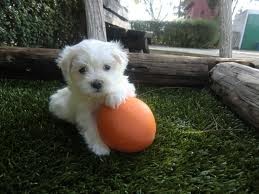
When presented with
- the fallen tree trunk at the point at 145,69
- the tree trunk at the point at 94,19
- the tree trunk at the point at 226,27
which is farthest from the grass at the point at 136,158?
the tree trunk at the point at 226,27

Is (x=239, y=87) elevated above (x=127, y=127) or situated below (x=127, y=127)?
below

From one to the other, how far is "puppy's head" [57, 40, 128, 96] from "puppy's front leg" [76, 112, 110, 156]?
0.77 ft

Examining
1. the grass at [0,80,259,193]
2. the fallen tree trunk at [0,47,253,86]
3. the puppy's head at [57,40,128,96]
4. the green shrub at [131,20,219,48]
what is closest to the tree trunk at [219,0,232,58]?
the fallen tree trunk at [0,47,253,86]

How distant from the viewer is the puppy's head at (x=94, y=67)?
7.43 feet

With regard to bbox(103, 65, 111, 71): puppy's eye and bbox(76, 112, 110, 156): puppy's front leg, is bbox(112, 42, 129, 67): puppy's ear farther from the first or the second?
bbox(76, 112, 110, 156): puppy's front leg

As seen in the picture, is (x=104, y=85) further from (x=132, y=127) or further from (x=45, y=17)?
(x=45, y=17)

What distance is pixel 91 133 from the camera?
239 centimetres

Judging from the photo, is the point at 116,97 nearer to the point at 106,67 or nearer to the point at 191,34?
the point at 106,67

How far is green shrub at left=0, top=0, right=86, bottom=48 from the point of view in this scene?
15.4 ft

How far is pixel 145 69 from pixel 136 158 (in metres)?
2.40

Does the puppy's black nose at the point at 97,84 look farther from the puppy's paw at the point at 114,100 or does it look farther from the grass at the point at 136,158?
the grass at the point at 136,158

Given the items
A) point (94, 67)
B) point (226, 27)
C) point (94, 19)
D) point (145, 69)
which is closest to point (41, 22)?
point (94, 19)

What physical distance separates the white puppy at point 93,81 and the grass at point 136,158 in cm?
15

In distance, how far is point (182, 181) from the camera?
1993 millimetres
